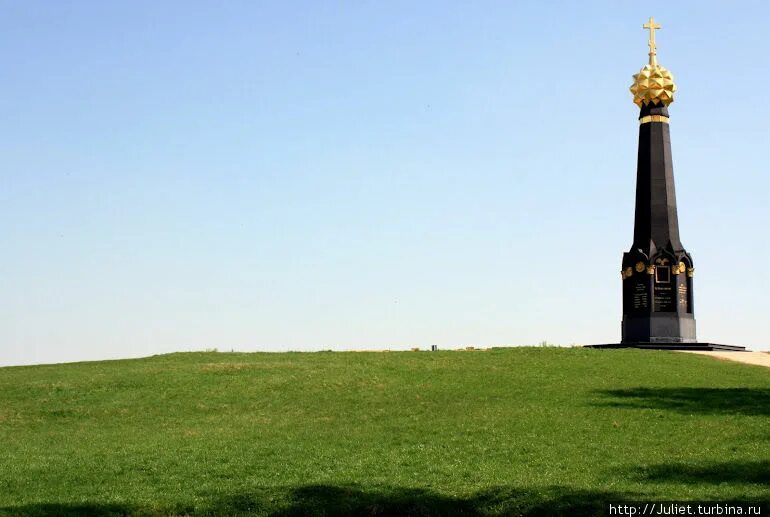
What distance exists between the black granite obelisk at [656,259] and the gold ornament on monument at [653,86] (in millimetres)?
477

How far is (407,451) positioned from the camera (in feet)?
74.0

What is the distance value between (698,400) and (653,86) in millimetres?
27778

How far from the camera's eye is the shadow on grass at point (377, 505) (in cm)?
1673

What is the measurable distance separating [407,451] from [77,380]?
19396 millimetres

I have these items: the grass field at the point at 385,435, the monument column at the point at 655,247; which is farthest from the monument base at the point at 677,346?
the grass field at the point at 385,435

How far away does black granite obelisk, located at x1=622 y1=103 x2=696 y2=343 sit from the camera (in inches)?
2003

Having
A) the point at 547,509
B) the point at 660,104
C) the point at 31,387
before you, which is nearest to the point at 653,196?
the point at 660,104

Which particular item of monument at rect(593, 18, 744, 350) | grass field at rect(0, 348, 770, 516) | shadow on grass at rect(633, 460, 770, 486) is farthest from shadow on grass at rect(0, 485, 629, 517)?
monument at rect(593, 18, 744, 350)

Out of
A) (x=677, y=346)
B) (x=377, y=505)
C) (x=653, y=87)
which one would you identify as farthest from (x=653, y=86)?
(x=377, y=505)

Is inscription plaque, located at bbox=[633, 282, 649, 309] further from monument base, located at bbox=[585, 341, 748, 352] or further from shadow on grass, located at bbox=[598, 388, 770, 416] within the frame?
shadow on grass, located at bbox=[598, 388, 770, 416]

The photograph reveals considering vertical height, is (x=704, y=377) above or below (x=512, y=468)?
above

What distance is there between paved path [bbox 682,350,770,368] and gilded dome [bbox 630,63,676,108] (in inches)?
608

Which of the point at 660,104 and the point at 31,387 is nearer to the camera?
the point at 31,387

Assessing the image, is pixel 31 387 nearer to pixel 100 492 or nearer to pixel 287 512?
pixel 100 492
